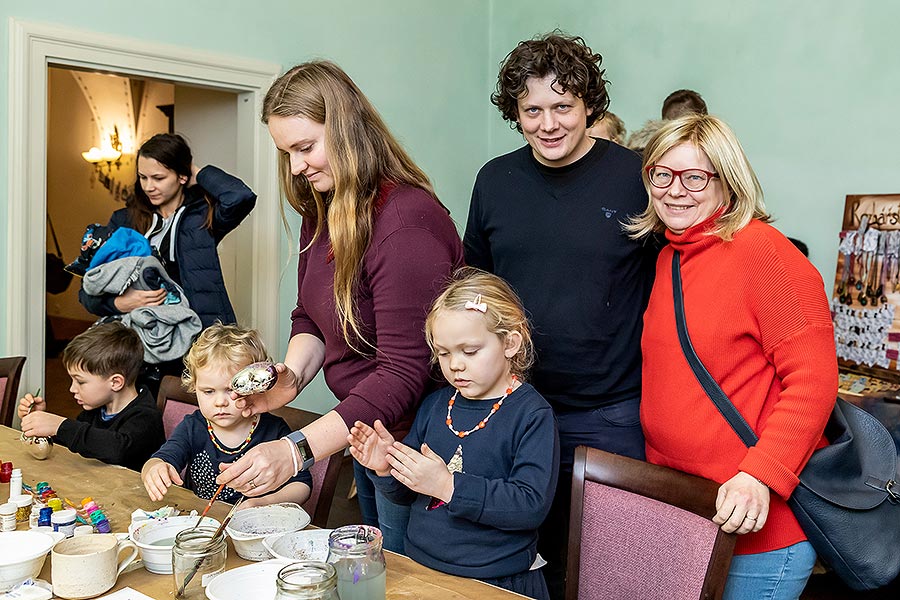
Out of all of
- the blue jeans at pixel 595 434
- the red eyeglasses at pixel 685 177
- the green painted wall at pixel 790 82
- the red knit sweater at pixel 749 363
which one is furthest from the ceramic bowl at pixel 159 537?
the green painted wall at pixel 790 82

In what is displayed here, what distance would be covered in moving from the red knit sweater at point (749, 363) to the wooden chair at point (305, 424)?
2.38ft

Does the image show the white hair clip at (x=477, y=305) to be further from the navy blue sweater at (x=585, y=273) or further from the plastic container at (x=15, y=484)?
the plastic container at (x=15, y=484)

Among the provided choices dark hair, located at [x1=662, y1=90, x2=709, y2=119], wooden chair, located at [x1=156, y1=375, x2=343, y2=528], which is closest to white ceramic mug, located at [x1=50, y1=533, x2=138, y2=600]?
wooden chair, located at [x1=156, y1=375, x2=343, y2=528]

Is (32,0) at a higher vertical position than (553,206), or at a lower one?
higher

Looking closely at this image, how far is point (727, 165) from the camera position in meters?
1.69

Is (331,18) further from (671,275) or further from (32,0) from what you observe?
(671,275)

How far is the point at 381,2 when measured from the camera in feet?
15.5

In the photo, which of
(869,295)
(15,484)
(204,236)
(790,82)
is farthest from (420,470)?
(790,82)

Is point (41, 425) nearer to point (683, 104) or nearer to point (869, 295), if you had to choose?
point (683, 104)

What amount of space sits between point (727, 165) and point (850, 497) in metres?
0.66

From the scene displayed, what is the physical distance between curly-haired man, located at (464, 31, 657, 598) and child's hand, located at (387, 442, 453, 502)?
0.47 m

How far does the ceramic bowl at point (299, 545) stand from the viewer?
4.74 feet

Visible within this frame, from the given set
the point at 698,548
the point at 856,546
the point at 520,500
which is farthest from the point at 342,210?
the point at 856,546

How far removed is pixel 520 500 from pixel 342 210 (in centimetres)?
66
